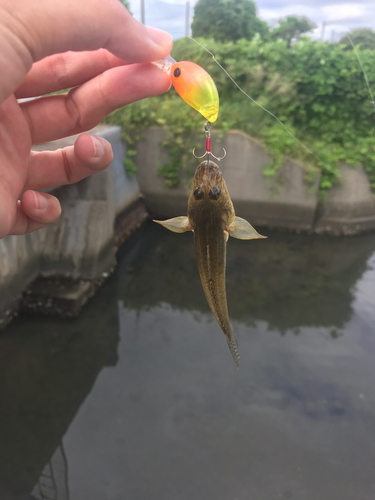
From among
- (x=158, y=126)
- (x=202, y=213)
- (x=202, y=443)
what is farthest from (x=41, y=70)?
(x=158, y=126)

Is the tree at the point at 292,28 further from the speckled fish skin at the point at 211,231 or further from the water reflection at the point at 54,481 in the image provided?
the water reflection at the point at 54,481

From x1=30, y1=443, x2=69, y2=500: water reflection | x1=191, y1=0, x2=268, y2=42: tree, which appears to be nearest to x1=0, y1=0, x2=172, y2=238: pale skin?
x1=30, y1=443, x2=69, y2=500: water reflection

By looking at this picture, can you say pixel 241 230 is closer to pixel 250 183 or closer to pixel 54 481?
pixel 54 481

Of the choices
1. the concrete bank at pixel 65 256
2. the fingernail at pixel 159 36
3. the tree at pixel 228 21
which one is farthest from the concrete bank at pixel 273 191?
the fingernail at pixel 159 36

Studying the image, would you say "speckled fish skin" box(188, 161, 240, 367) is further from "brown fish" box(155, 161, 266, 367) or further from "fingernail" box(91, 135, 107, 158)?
"fingernail" box(91, 135, 107, 158)

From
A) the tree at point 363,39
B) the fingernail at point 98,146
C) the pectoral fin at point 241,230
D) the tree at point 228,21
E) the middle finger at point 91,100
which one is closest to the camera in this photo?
the pectoral fin at point 241,230

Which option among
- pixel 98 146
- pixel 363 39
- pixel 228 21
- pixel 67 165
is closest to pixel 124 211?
pixel 228 21
